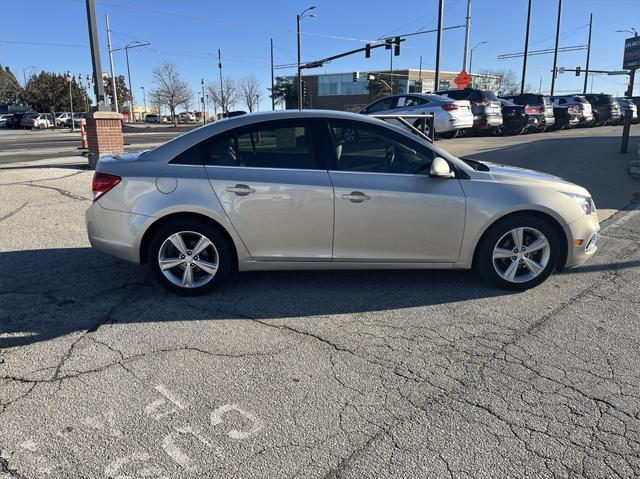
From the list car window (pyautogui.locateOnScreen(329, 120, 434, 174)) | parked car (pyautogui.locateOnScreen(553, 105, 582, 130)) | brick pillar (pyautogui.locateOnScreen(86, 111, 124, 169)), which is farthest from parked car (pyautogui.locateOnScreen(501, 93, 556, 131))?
car window (pyautogui.locateOnScreen(329, 120, 434, 174))

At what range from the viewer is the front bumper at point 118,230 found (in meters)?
4.28

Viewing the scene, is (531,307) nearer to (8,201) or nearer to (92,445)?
(92,445)

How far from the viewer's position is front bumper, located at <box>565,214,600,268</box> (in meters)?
4.48

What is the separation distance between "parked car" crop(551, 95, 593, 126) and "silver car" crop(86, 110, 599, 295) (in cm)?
2695

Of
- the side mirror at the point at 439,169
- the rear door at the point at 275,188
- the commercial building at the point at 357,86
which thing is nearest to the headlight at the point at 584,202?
the side mirror at the point at 439,169

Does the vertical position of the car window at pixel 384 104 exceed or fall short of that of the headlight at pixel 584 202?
it exceeds it

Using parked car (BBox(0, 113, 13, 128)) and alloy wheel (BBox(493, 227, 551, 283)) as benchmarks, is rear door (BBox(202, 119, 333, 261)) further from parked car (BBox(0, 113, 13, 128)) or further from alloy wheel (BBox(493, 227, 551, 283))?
parked car (BBox(0, 113, 13, 128))

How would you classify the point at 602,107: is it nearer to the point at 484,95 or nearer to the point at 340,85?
the point at 484,95

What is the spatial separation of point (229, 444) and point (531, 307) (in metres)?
2.86

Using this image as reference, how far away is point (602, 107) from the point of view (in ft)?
100

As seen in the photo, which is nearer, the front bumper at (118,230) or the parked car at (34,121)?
the front bumper at (118,230)

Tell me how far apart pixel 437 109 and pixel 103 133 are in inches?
427

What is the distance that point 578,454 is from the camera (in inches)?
95.4

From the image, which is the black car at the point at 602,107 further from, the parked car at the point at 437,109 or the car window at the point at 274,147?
the car window at the point at 274,147
